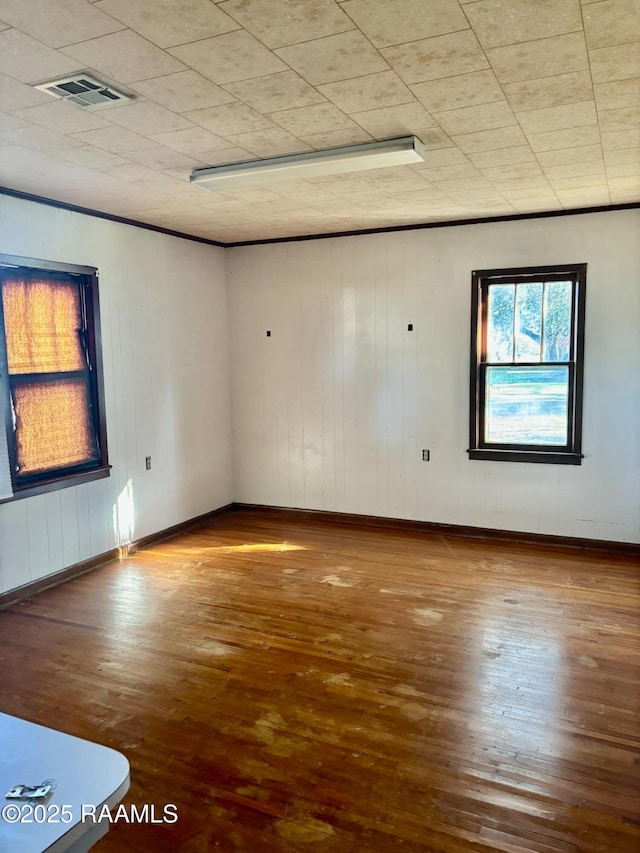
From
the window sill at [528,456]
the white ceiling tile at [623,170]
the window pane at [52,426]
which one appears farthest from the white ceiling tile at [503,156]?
the window pane at [52,426]

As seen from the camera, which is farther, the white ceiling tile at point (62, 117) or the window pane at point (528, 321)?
the window pane at point (528, 321)

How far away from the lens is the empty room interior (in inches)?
86.7

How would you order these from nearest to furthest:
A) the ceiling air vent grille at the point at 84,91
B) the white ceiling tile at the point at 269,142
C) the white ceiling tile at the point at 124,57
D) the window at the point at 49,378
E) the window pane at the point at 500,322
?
the white ceiling tile at the point at 124,57 < the ceiling air vent grille at the point at 84,91 < the white ceiling tile at the point at 269,142 < the window at the point at 49,378 < the window pane at the point at 500,322

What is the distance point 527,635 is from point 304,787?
1.82 metres

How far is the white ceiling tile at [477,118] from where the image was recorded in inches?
113

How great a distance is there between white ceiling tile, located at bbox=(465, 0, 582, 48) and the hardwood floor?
2.80 meters

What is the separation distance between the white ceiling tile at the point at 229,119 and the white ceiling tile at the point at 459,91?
0.77 metres

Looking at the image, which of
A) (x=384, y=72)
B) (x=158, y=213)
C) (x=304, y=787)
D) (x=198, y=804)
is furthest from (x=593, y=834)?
(x=158, y=213)

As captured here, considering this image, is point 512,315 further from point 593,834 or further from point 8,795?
point 8,795

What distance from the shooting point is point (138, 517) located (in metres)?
5.47

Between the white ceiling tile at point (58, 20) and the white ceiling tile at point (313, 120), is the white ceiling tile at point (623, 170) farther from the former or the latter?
the white ceiling tile at point (58, 20)

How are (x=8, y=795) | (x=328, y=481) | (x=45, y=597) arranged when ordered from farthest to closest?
(x=328, y=481), (x=45, y=597), (x=8, y=795)

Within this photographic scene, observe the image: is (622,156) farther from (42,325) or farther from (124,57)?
(42,325)

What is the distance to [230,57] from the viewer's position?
2.31 metres
